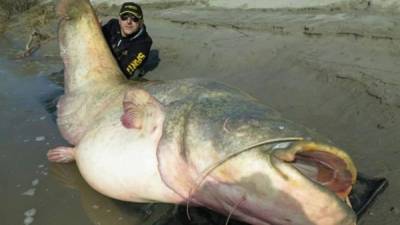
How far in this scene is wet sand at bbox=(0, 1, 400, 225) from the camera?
3607mm

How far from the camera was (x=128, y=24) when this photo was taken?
19.1ft

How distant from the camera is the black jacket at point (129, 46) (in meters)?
5.87

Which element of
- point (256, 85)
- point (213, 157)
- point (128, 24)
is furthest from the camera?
point (128, 24)

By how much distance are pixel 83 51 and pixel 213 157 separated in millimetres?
2409

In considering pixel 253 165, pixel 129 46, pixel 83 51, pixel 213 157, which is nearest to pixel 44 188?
pixel 83 51

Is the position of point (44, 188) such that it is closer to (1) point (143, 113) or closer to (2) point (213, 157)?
(1) point (143, 113)

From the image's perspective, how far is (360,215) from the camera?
9.37ft

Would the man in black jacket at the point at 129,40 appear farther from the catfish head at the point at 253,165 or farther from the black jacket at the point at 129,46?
the catfish head at the point at 253,165

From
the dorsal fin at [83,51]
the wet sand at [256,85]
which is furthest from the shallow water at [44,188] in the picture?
the dorsal fin at [83,51]

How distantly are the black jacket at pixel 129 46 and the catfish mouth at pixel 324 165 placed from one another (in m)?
3.73

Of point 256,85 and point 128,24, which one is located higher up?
point 128,24

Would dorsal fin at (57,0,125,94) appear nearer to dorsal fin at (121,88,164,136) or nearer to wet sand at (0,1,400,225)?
wet sand at (0,1,400,225)

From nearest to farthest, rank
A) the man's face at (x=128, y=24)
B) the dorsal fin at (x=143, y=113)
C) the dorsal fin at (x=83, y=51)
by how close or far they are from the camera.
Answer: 1. the dorsal fin at (x=143, y=113)
2. the dorsal fin at (x=83, y=51)
3. the man's face at (x=128, y=24)

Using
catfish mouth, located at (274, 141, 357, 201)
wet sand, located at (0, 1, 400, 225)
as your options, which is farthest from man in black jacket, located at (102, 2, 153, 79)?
catfish mouth, located at (274, 141, 357, 201)
